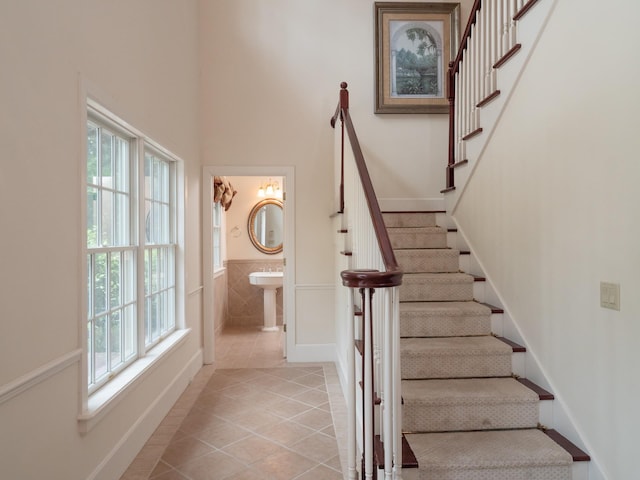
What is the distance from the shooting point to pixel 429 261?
3457 mm

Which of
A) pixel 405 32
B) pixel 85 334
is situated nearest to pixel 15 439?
pixel 85 334

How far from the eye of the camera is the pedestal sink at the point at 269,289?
598 centimetres

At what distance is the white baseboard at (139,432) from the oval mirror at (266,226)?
3040 mm

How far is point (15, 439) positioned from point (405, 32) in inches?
193

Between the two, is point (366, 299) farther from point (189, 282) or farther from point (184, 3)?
point (184, 3)

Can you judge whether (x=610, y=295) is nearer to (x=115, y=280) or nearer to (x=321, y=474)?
(x=321, y=474)

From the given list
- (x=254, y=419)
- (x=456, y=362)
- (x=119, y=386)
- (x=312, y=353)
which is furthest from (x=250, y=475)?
(x=312, y=353)

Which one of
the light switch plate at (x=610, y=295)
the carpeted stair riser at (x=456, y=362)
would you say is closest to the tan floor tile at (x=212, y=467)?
the carpeted stair riser at (x=456, y=362)

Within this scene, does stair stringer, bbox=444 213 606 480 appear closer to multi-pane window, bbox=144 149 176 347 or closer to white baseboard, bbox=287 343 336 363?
white baseboard, bbox=287 343 336 363

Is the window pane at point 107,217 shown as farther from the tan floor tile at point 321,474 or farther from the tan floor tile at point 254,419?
the tan floor tile at point 321,474

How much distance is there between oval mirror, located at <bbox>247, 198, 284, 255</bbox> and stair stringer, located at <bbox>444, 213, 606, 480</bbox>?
3.76 metres

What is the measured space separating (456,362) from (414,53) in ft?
11.8

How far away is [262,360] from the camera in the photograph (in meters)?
4.73

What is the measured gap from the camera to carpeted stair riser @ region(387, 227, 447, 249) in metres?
3.68
